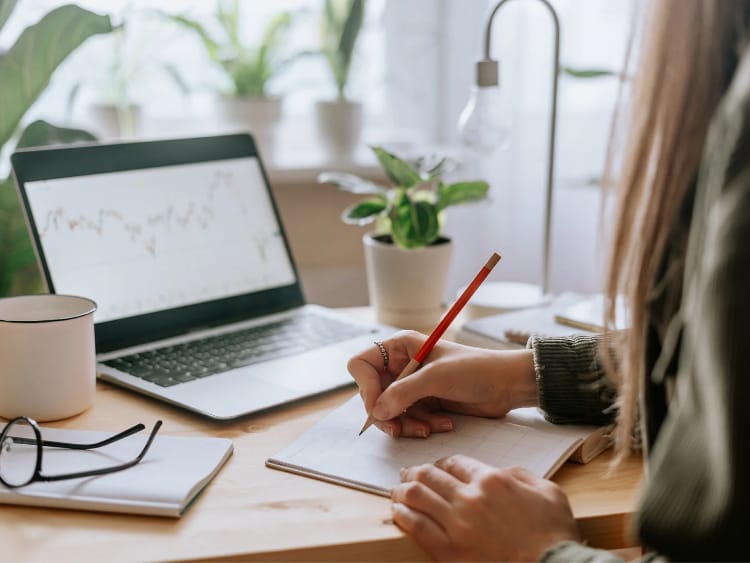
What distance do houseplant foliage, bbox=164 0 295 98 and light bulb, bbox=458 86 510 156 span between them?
0.51 meters

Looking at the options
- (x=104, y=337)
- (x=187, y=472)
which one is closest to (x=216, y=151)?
(x=104, y=337)

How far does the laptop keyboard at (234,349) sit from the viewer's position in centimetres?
95

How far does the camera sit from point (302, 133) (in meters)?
1.79

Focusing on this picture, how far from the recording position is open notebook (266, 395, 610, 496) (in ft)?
2.42

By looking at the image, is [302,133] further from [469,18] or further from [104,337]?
[104,337]

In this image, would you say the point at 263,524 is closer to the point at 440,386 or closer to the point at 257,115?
the point at 440,386

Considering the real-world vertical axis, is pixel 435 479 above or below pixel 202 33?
below

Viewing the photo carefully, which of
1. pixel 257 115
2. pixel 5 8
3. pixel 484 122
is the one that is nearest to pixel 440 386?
pixel 484 122

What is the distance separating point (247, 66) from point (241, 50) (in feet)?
0.10

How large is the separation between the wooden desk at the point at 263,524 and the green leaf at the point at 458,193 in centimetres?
47

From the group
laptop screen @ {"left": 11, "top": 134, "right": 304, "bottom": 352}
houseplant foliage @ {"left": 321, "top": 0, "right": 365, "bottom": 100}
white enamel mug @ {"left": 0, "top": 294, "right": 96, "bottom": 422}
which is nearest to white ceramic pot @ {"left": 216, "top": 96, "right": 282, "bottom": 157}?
houseplant foliage @ {"left": 321, "top": 0, "right": 365, "bottom": 100}

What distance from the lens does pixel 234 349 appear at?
1.02 metres

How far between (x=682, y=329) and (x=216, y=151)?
0.74 meters

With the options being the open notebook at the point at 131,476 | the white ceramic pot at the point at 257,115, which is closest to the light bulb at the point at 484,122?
the white ceramic pot at the point at 257,115
